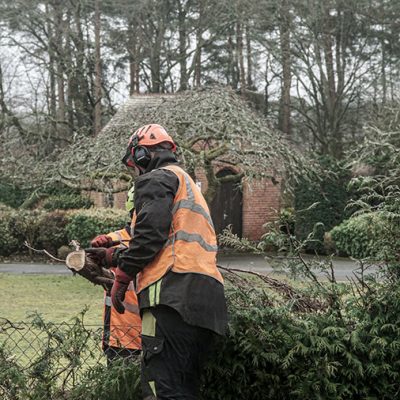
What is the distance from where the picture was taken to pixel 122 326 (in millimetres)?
3904

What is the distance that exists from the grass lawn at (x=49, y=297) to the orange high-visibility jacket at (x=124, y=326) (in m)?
4.93

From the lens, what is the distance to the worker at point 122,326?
3814mm

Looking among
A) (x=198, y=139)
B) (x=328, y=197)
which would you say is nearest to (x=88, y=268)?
(x=198, y=139)

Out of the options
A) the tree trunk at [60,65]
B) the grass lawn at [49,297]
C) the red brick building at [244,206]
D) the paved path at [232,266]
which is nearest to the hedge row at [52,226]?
the paved path at [232,266]

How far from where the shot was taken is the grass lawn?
32.6ft

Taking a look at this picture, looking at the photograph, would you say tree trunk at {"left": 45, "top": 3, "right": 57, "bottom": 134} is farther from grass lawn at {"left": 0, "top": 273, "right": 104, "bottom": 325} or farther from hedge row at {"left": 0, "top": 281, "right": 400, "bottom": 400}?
hedge row at {"left": 0, "top": 281, "right": 400, "bottom": 400}

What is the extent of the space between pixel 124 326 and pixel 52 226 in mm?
14730

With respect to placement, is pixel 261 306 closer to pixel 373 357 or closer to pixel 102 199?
pixel 373 357

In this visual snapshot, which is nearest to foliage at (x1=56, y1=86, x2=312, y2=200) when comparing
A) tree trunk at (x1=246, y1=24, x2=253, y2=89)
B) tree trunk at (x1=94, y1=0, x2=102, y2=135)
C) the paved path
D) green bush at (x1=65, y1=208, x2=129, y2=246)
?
the paved path

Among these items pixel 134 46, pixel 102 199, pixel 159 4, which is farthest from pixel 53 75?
pixel 102 199

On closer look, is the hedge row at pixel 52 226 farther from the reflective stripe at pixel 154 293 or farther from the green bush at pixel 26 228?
the reflective stripe at pixel 154 293

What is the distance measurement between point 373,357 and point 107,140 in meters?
9.86

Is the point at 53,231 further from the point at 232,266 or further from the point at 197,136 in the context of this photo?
the point at 197,136

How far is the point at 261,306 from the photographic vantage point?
3678 millimetres
